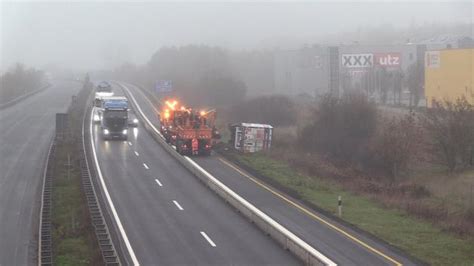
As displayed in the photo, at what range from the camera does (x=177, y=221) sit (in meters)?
26.7

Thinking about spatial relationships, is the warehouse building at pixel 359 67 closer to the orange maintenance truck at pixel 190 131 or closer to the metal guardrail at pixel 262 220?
the orange maintenance truck at pixel 190 131

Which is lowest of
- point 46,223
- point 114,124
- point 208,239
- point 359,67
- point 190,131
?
point 208,239

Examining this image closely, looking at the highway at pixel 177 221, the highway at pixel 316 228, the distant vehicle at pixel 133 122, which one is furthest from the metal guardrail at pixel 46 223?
the distant vehicle at pixel 133 122

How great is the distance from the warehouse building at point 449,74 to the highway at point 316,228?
112 ft

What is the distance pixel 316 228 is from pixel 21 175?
1936 cm

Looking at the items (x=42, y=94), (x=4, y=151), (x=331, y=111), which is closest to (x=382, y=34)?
(x=42, y=94)

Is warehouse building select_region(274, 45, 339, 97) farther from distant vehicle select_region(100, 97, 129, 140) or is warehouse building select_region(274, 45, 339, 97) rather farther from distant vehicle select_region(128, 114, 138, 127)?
distant vehicle select_region(100, 97, 129, 140)

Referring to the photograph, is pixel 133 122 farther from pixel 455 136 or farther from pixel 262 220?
pixel 262 220

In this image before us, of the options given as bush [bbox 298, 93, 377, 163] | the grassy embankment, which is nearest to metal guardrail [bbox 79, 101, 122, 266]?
the grassy embankment

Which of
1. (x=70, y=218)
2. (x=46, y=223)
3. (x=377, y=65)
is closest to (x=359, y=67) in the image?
(x=377, y=65)

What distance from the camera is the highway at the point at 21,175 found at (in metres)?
24.5

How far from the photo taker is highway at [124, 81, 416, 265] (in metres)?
21.1

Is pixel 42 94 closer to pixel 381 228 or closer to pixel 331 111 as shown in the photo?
pixel 331 111

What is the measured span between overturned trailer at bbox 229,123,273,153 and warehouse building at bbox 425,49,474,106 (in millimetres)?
22545
